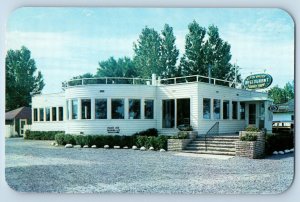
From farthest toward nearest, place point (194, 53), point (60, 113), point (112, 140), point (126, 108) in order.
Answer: point (126, 108) < point (112, 140) < point (60, 113) < point (194, 53)

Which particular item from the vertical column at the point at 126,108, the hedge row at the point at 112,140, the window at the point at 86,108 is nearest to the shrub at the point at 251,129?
the hedge row at the point at 112,140

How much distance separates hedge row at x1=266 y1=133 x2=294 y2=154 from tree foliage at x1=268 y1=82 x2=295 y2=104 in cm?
60

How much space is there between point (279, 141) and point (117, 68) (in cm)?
322

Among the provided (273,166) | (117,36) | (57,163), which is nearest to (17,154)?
(57,163)

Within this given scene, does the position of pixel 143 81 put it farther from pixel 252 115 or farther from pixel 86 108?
pixel 252 115

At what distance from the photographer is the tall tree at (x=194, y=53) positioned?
660 cm

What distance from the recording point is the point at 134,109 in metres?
8.27

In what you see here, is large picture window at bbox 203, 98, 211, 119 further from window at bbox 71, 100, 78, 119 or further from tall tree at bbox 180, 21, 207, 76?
window at bbox 71, 100, 78, 119

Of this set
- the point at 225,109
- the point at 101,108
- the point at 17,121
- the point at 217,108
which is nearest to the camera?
the point at 17,121

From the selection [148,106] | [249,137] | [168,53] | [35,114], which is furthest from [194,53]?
[35,114]

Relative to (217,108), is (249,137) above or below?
below

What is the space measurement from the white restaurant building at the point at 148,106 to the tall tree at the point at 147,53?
0.18m

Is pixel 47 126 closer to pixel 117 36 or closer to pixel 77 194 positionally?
pixel 77 194

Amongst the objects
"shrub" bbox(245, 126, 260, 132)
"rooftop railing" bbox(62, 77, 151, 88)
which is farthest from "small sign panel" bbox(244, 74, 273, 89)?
"rooftop railing" bbox(62, 77, 151, 88)
